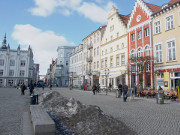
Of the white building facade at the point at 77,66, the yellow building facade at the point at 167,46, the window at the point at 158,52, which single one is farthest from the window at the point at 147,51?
the white building facade at the point at 77,66

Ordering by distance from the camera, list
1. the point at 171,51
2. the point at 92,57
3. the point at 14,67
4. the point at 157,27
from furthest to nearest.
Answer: the point at 14,67
the point at 92,57
the point at 157,27
the point at 171,51

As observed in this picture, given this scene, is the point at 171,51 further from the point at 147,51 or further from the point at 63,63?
the point at 63,63

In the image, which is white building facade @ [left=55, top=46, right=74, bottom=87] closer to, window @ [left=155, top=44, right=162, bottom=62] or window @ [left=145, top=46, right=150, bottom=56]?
window @ [left=145, top=46, right=150, bottom=56]

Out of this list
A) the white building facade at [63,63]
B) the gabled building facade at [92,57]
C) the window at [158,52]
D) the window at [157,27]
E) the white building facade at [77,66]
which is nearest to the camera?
the window at [158,52]

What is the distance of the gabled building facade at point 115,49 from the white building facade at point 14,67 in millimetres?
37063

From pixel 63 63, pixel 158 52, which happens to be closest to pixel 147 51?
pixel 158 52

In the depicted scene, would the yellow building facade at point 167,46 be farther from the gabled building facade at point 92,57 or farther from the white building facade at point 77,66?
the white building facade at point 77,66

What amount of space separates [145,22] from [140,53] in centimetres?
507

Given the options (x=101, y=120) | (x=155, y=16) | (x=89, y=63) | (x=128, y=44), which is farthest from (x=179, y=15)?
(x=89, y=63)

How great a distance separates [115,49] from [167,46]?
1251 centimetres

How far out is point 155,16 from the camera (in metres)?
24.2

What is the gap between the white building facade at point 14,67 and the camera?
60.3 m

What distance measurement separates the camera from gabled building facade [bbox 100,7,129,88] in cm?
3077

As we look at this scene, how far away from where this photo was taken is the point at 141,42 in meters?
26.6
